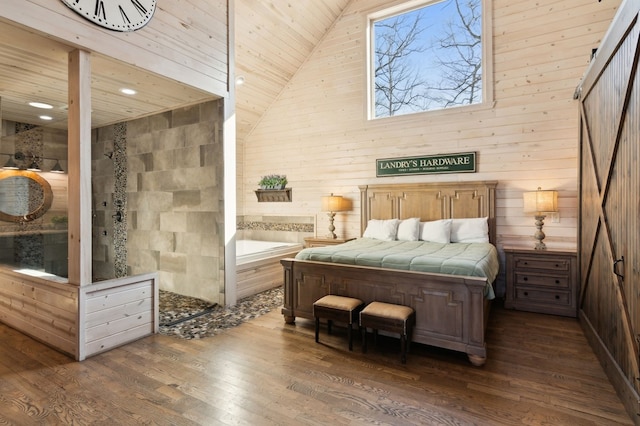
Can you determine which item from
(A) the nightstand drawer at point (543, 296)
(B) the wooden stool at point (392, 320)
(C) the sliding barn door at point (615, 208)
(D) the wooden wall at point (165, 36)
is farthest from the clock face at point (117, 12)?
(A) the nightstand drawer at point (543, 296)

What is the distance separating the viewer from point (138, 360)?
105 inches

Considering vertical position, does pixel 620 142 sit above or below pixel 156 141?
below

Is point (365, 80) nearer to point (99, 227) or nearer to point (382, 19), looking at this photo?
point (382, 19)

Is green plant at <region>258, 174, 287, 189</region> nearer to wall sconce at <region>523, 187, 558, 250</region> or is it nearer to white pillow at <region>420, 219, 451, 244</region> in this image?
white pillow at <region>420, 219, 451, 244</region>

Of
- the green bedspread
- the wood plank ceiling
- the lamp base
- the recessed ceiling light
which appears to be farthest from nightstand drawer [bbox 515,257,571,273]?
the recessed ceiling light

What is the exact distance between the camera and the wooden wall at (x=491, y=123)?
4035 mm

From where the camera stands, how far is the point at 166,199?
4535mm

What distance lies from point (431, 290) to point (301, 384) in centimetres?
128

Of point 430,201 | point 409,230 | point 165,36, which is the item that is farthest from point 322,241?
point 165,36

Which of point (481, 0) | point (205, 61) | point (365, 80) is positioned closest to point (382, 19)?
point (365, 80)

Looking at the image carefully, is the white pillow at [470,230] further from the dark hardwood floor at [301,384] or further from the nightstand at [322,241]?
the nightstand at [322,241]

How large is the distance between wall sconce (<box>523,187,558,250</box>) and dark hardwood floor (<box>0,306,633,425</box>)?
1.27 m

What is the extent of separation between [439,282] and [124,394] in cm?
241

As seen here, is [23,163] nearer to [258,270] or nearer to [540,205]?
[258,270]
